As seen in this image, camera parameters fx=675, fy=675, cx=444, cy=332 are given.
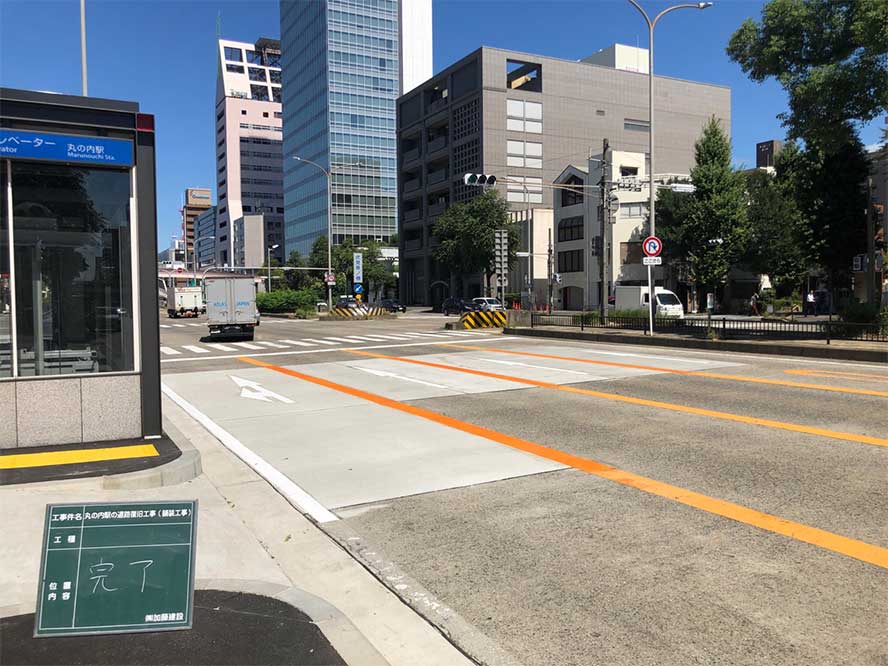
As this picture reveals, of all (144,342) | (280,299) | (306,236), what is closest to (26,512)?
(144,342)

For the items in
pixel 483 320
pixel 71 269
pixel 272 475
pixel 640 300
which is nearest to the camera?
pixel 272 475

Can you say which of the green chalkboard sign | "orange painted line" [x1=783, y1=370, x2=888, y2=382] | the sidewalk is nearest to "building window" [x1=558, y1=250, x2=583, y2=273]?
"orange painted line" [x1=783, y1=370, x2=888, y2=382]

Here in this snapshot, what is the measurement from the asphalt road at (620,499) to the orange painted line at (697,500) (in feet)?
A: 0.08

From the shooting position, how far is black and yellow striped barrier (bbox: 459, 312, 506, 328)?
1484 inches

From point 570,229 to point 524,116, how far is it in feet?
65.8

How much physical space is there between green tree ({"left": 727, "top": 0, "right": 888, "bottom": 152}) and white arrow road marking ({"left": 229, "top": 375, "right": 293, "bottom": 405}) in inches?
Answer: 764

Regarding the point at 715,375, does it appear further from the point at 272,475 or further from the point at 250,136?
the point at 250,136

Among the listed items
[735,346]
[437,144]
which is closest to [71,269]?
[735,346]

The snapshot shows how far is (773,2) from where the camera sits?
22.8m

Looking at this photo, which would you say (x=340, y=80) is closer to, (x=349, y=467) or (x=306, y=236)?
(x=306, y=236)

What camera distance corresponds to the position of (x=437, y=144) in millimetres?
84500

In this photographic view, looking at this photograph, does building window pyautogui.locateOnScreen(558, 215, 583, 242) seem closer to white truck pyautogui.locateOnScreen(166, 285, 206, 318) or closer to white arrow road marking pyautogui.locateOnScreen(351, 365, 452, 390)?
white truck pyautogui.locateOnScreen(166, 285, 206, 318)

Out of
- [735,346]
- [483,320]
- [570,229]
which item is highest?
[570,229]

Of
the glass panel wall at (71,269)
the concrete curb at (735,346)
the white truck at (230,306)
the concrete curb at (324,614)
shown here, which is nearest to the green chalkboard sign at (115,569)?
the concrete curb at (324,614)
